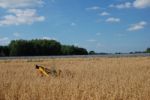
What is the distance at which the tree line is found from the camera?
10669cm

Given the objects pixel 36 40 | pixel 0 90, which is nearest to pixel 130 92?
pixel 0 90

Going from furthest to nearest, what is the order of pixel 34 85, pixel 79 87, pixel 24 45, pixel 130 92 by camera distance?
pixel 24 45 < pixel 34 85 < pixel 79 87 < pixel 130 92

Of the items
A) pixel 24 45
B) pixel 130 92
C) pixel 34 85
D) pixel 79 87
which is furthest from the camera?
pixel 24 45

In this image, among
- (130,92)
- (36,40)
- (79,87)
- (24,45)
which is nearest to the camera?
(130,92)

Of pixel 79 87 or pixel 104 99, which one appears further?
pixel 79 87

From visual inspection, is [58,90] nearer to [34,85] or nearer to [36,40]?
[34,85]

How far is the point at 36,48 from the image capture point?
4363 inches

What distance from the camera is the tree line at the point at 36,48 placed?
10669cm

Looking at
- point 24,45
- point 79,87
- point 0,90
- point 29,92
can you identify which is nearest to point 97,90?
point 79,87

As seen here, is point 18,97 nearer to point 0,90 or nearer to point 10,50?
point 0,90

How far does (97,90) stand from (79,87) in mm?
601

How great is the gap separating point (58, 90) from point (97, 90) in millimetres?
940

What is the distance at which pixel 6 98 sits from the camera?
823 centimetres

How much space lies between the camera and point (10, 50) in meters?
108
